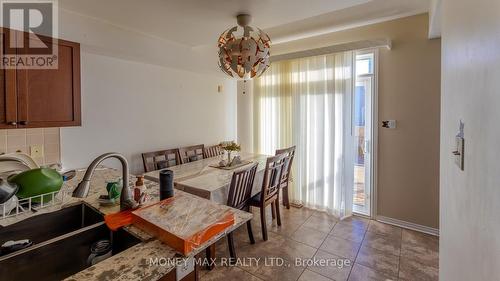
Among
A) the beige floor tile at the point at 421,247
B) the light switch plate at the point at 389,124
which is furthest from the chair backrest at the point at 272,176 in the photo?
the beige floor tile at the point at 421,247

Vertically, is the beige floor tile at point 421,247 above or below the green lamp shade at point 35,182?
below

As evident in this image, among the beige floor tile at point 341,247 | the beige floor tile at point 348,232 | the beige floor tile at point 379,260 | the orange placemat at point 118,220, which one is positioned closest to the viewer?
the orange placemat at point 118,220

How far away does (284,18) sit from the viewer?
2.36 m

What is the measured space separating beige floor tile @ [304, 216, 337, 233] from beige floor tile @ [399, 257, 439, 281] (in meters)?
0.82

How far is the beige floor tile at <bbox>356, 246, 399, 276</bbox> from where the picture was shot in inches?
81.8

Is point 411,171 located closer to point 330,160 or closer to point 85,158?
point 330,160

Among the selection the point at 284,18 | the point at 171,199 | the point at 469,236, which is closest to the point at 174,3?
the point at 284,18

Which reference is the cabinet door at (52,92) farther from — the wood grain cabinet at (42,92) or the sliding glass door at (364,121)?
the sliding glass door at (364,121)

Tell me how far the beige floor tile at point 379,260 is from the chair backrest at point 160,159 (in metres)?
2.54

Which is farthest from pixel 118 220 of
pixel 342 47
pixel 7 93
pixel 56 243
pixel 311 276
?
pixel 342 47

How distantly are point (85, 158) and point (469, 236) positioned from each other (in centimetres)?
319

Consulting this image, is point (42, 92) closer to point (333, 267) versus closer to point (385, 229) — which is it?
point (333, 267)

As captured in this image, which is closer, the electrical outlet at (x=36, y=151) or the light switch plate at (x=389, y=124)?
the electrical outlet at (x=36, y=151)

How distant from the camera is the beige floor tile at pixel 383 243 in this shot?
7.75 feet
